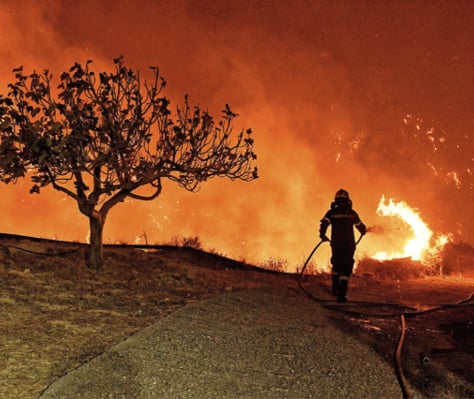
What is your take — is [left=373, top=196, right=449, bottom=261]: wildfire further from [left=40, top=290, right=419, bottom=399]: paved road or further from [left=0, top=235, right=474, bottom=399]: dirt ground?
[left=40, top=290, right=419, bottom=399]: paved road

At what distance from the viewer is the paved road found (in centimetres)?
493

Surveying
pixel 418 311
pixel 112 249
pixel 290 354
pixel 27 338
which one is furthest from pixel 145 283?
pixel 418 311

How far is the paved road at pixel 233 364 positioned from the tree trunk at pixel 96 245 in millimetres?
3948

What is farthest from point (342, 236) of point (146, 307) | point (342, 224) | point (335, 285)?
point (146, 307)

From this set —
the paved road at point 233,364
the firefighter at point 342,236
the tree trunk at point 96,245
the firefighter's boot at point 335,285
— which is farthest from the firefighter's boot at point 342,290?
the tree trunk at point 96,245

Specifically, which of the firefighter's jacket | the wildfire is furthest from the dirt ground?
the wildfire

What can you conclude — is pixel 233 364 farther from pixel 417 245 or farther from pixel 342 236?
pixel 417 245

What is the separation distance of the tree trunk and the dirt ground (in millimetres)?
244

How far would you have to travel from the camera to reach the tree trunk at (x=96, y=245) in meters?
10.9

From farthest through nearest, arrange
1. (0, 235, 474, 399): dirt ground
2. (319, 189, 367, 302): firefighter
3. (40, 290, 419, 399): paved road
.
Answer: (319, 189, 367, 302): firefighter < (0, 235, 474, 399): dirt ground < (40, 290, 419, 399): paved road

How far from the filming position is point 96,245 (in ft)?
36.2

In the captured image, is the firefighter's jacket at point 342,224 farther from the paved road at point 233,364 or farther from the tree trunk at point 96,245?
the tree trunk at point 96,245

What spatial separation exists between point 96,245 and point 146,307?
3.34 m

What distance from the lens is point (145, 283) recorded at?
10.1 meters
